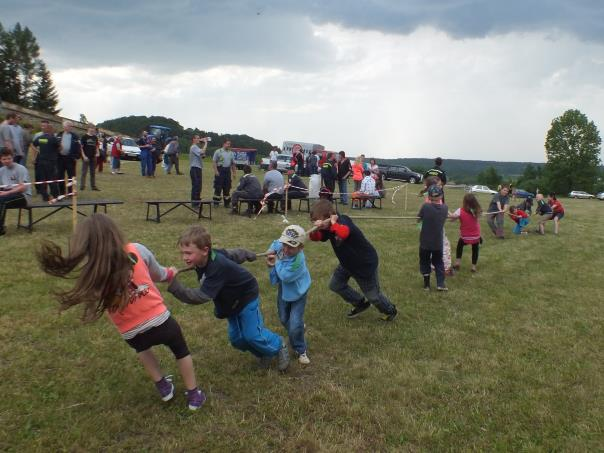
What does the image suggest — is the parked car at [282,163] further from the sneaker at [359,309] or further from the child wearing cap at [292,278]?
the child wearing cap at [292,278]

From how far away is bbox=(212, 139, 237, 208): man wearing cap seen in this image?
487 inches

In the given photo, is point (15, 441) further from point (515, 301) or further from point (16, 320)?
point (515, 301)

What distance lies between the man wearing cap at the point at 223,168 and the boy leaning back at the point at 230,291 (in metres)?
8.60

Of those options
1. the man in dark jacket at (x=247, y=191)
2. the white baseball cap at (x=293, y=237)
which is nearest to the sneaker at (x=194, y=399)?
the white baseball cap at (x=293, y=237)

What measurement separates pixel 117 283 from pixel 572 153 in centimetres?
7800

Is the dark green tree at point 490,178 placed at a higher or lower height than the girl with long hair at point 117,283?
higher

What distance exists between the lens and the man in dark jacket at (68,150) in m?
11.6

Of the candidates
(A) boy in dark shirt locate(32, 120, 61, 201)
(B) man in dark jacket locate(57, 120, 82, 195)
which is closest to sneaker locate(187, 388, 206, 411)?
(A) boy in dark shirt locate(32, 120, 61, 201)

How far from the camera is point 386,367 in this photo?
13.8ft

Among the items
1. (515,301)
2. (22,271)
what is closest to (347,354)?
(515,301)

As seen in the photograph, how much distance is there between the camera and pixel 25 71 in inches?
2879

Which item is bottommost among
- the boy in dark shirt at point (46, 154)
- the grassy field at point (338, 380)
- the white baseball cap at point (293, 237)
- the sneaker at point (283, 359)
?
the grassy field at point (338, 380)

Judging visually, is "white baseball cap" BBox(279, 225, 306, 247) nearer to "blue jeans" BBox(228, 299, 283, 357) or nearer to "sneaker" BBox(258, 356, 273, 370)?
"blue jeans" BBox(228, 299, 283, 357)

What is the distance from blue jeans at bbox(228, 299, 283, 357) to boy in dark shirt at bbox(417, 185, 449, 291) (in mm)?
3314
